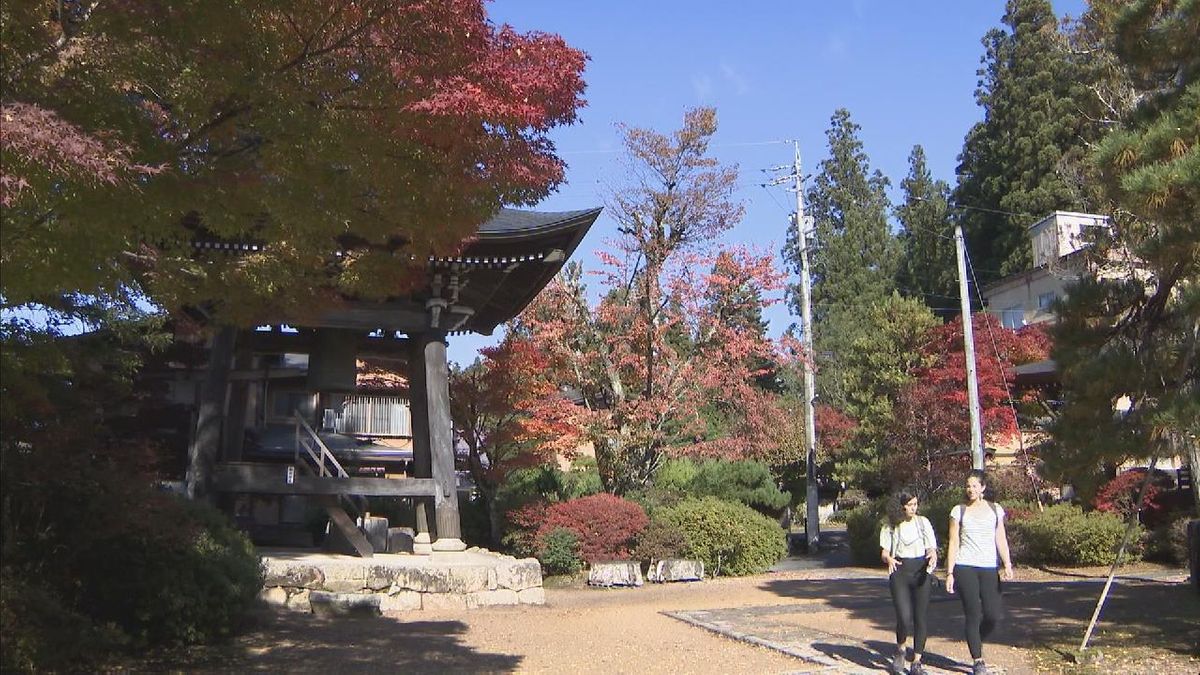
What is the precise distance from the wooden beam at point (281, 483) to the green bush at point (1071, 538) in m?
11.6

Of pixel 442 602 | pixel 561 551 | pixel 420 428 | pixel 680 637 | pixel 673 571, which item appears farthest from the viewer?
pixel 673 571

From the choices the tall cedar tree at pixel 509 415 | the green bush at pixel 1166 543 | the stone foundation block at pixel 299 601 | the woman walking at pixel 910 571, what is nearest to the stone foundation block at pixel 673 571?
the tall cedar tree at pixel 509 415

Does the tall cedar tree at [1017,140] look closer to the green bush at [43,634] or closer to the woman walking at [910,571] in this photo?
the woman walking at [910,571]

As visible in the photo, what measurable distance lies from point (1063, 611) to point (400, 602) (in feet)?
25.5

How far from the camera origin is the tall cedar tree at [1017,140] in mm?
35781

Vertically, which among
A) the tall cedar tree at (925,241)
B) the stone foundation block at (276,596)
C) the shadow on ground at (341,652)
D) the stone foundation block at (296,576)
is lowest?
the shadow on ground at (341,652)

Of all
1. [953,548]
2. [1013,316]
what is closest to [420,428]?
[953,548]

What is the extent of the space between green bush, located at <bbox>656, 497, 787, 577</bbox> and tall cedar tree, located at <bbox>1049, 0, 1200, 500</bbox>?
9.36 meters

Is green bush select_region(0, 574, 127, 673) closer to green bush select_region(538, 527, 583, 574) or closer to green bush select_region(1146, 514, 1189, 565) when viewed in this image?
green bush select_region(538, 527, 583, 574)

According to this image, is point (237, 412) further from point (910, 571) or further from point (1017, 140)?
point (1017, 140)

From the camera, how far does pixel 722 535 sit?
17.0 m

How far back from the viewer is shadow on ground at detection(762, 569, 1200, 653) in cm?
832

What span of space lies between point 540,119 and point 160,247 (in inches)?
114

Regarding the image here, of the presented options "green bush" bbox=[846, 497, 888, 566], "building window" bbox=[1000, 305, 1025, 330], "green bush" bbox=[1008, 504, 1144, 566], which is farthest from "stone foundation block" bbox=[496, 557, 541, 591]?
"building window" bbox=[1000, 305, 1025, 330]
